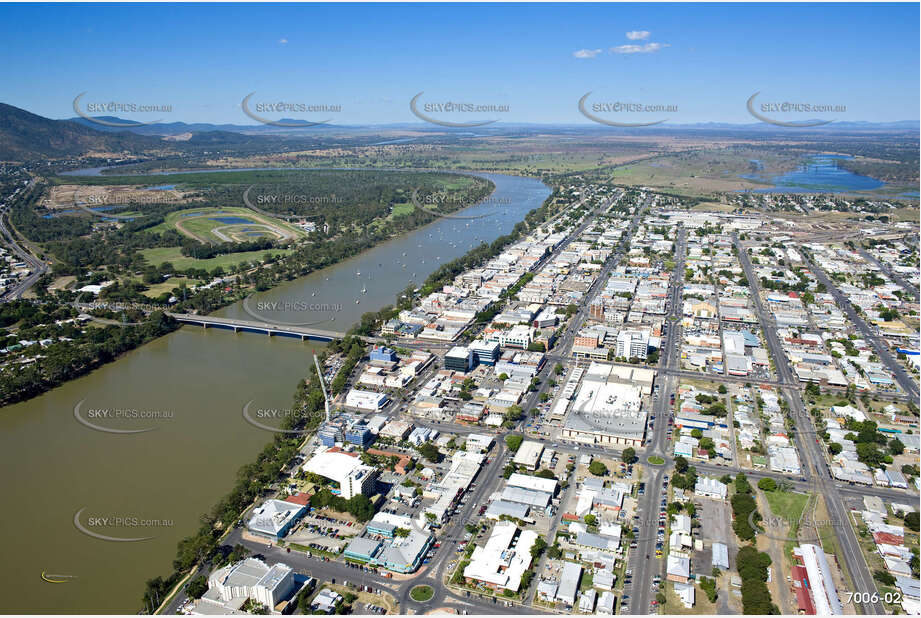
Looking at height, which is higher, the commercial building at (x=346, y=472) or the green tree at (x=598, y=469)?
the commercial building at (x=346, y=472)

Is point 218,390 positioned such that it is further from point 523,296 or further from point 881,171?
point 881,171

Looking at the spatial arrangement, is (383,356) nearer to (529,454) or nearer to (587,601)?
(529,454)

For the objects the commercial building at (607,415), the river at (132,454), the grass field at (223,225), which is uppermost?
the grass field at (223,225)

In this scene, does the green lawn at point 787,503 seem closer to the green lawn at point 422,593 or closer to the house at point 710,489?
the house at point 710,489

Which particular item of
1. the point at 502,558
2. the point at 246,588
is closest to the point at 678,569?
the point at 502,558

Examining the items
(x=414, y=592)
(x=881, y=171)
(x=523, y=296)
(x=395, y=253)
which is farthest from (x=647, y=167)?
(x=414, y=592)

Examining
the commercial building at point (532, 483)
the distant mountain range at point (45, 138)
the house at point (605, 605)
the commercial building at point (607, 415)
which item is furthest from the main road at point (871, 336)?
the distant mountain range at point (45, 138)

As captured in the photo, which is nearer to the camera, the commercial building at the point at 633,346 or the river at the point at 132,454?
the river at the point at 132,454
